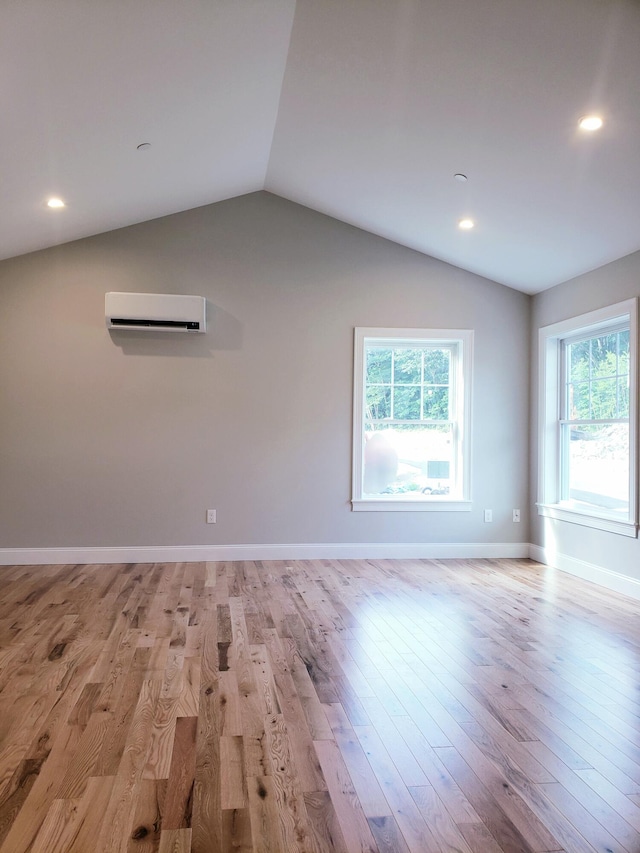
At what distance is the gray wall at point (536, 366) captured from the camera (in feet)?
14.8

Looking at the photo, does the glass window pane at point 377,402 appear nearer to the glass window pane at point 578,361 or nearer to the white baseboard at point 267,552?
the white baseboard at point 267,552

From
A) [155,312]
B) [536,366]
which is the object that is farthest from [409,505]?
[155,312]

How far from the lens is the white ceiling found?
9.43ft

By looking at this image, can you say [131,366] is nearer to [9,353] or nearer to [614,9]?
[9,353]

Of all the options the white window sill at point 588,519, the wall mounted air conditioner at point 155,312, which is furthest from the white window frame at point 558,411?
the wall mounted air conditioner at point 155,312

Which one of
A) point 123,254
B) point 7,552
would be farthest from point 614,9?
point 7,552

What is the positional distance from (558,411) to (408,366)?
140 centimetres

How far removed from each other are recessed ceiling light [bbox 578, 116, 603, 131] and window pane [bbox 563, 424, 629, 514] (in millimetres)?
2246

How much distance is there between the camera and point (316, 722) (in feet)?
7.97

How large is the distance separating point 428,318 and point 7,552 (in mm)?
4188

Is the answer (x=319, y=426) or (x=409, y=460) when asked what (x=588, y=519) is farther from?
(x=319, y=426)

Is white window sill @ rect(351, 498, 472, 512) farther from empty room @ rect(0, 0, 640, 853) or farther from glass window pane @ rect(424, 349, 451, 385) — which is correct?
glass window pane @ rect(424, 349, 451, 385)

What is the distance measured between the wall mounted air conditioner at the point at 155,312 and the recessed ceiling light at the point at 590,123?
3161 millimetres

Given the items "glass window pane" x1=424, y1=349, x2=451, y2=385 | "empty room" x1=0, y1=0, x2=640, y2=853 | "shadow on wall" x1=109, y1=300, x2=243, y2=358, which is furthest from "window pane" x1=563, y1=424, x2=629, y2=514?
"shadow on wall" x1=109, y1=300, x2=243, y2=358
